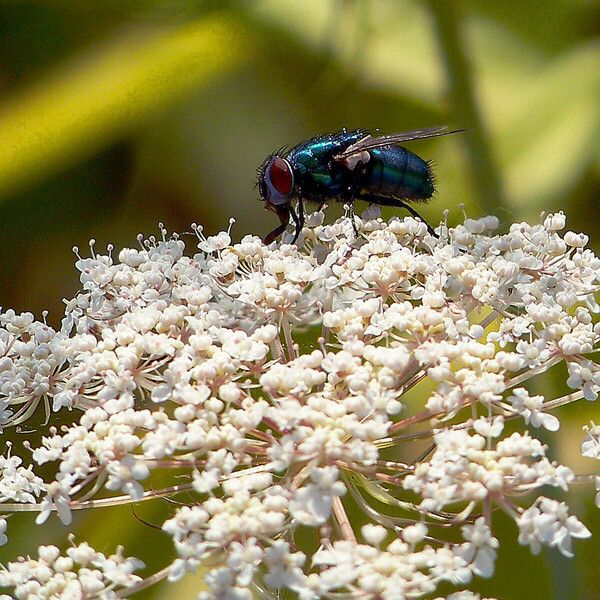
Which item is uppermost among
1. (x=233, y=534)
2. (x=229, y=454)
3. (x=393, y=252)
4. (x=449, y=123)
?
(x=449, y=123)

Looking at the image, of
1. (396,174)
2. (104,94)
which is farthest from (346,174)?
(104,94)

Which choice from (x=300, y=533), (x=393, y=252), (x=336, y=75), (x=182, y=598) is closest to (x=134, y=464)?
(x=300, y=533)

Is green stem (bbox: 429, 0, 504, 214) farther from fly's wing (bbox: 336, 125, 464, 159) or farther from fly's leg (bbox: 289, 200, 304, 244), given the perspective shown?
fly's leg (bbox: 289, 200, 304, 244)

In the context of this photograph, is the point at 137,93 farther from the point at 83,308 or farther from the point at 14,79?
the point at 83,308

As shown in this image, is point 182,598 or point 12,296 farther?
point 12,296

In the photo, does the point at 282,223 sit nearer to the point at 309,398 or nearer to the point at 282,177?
the point at 282,177

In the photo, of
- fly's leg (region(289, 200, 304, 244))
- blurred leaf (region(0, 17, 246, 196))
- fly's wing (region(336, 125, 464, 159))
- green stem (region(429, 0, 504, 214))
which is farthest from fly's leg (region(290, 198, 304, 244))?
blurred leaf (region(0, 17, 246, 196))
